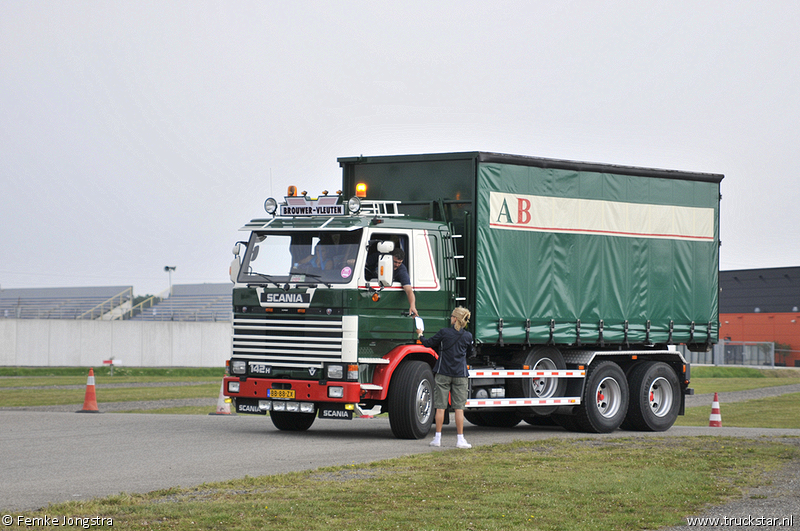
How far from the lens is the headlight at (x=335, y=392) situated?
45.9ft

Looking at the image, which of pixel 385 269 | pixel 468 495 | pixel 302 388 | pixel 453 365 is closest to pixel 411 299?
pixel 385 269

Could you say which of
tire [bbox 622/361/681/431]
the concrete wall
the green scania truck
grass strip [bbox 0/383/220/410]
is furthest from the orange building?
the green scania truck

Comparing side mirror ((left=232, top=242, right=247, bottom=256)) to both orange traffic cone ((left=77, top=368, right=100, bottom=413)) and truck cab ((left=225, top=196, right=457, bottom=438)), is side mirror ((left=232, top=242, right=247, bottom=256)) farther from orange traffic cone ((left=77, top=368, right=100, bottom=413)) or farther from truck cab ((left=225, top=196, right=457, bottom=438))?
orange traffic cone ((left=77, top=368, right=100, bottom=413))

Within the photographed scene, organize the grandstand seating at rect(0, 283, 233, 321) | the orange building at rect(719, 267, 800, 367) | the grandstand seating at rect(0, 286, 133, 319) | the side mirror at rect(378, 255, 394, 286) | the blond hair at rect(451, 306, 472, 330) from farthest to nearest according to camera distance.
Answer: the orange building at rect(719, 267, 800, 367) < the grandstand seating at rect(0, 283, 233, 321) < the grandstand seating at rect(0, 286, 133, 319) < the side mirror at rect(378, 255, 394, 286) < the blond hair at rect(451, 306, 472, 330)

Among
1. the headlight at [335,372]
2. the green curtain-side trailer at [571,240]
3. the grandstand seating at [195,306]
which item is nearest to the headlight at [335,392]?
the headlight at [335,372]

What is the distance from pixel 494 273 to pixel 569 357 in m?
2.44

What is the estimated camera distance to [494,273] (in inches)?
621

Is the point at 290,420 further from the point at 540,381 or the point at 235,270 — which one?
the point at 540,381

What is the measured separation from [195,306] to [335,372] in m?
53.0

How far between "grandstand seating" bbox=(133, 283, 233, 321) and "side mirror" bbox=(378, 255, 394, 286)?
153 ft

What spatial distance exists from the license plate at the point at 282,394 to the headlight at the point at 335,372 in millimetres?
690

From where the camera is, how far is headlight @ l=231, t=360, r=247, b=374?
14.8 meters

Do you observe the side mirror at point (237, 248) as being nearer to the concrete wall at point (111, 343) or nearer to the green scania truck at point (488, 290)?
the green scania truck at point (488, 290)

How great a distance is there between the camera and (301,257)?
14.7 m
